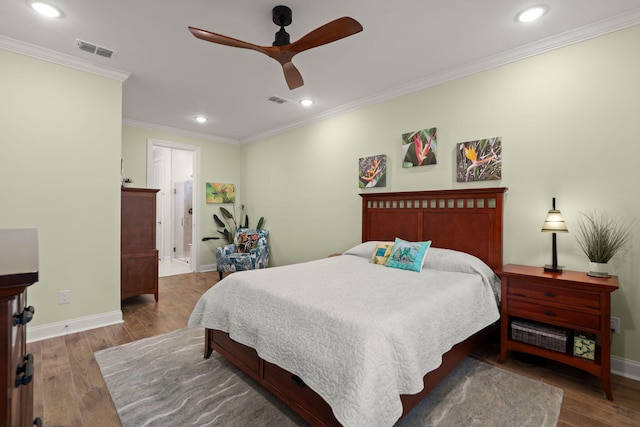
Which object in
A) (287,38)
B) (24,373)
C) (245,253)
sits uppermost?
(287,38)

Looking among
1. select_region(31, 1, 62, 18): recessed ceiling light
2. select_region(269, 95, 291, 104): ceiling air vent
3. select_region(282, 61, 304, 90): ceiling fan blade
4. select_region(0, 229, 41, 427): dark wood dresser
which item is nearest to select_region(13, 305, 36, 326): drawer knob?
select_region(0, 229, 41, 427): dark wood dresser

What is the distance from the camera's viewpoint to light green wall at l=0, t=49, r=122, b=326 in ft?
9.16

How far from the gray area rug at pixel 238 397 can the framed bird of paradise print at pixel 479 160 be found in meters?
1.71

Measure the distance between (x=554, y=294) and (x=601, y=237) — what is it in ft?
1.94

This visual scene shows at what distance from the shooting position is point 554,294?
7.54ft

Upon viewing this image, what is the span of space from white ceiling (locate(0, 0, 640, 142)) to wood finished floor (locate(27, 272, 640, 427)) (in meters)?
2.69

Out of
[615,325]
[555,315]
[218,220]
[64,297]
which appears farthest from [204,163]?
[615,325]

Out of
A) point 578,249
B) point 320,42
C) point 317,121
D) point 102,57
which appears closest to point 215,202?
point 317,121

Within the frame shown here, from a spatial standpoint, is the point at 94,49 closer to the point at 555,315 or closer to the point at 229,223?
the point at 229,223

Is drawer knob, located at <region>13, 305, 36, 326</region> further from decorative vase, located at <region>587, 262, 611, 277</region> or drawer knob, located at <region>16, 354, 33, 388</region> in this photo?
decorative vase, located at <region>587, 262, 611, 277</region>

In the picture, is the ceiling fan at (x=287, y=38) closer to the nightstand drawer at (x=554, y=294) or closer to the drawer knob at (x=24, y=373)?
the drawer knob at (x=24, y=373)

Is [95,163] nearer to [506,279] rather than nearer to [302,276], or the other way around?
[302,276]

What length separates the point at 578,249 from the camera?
8.39ft

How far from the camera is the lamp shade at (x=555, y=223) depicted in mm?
2455
